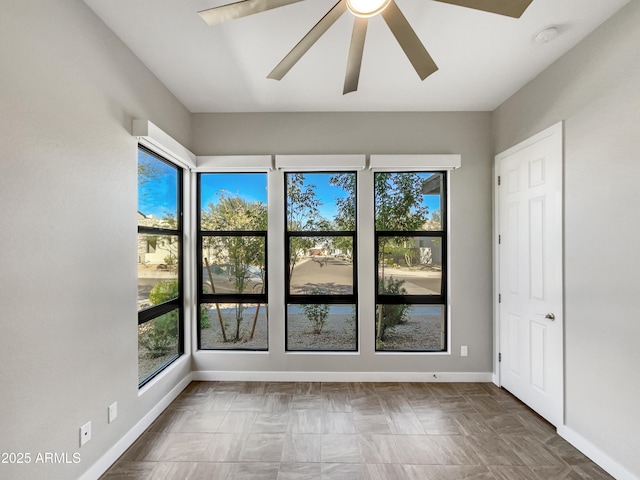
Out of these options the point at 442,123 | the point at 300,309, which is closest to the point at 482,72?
the point at 442,123

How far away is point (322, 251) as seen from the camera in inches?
129

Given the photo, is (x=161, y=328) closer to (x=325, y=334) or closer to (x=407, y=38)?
(x=325, y=334)

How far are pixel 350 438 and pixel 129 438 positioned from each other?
1.58 m

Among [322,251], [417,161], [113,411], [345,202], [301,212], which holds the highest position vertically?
[417,161]

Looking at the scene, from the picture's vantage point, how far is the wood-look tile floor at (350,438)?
75.3 inches

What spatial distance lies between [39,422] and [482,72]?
3650 millimetres

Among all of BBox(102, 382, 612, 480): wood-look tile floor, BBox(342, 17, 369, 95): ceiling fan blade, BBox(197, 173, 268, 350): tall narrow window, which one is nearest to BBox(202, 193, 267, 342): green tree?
BBox(197, 173, 268, 350): tall narrow window

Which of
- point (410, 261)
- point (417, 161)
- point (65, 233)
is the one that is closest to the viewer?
point (65, 233)

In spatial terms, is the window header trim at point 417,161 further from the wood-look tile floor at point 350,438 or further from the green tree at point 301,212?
the wood-look tile floor at point 350,438

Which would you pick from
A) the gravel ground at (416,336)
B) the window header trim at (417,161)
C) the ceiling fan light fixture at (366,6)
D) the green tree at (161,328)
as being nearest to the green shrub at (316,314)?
the gravel ground at (416,336)

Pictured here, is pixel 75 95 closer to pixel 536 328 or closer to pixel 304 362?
pixel 304 362

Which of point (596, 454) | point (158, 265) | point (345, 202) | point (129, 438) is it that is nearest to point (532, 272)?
point (596, 454)

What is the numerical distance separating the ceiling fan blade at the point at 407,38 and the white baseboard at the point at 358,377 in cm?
279

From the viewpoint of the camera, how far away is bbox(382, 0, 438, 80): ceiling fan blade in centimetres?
124
